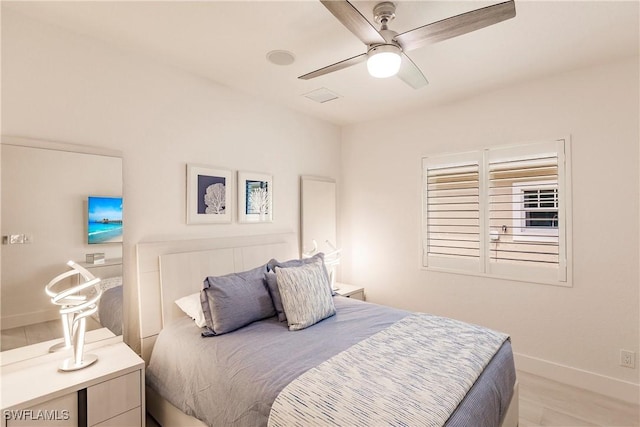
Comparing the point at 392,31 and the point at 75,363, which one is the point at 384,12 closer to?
the point at 392,31

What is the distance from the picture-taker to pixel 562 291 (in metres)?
2.79

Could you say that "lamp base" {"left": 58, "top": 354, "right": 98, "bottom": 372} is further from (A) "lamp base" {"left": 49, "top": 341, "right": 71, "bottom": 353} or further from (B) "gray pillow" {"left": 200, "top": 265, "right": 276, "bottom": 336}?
(B) "gray pillow" {"left": 200, "top": 265, "right": 276, "bottom": 336}

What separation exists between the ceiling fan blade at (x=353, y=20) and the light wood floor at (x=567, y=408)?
8.80ft

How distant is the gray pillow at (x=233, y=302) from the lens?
2158 millimetres

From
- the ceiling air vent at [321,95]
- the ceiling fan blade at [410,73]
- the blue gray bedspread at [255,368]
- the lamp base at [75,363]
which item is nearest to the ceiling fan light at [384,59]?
the ceiling fan blade at [410,73]

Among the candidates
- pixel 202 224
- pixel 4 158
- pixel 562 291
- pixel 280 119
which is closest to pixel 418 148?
pixel 280 119

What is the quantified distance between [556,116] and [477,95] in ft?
2.33

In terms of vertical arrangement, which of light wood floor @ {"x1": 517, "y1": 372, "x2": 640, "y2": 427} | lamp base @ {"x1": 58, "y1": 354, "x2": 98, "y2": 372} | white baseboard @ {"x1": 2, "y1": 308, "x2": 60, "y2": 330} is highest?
white baseboard @ {"x1": 2, "y1": 308, "x2": 60, "y2": 330}

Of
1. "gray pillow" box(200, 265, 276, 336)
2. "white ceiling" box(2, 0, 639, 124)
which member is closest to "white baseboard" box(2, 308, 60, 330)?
Result: "gray pillow" box(200, 265, 276, 336)

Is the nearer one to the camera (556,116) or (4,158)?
(4,158)

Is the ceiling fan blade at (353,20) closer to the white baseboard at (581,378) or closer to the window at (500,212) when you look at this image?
the window at (500,212)

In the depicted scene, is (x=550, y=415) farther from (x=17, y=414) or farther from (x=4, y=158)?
(x=4, y=158)

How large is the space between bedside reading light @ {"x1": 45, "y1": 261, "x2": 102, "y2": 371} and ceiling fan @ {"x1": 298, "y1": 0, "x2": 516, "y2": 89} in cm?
191

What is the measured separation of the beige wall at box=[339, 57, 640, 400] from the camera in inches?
99.4
